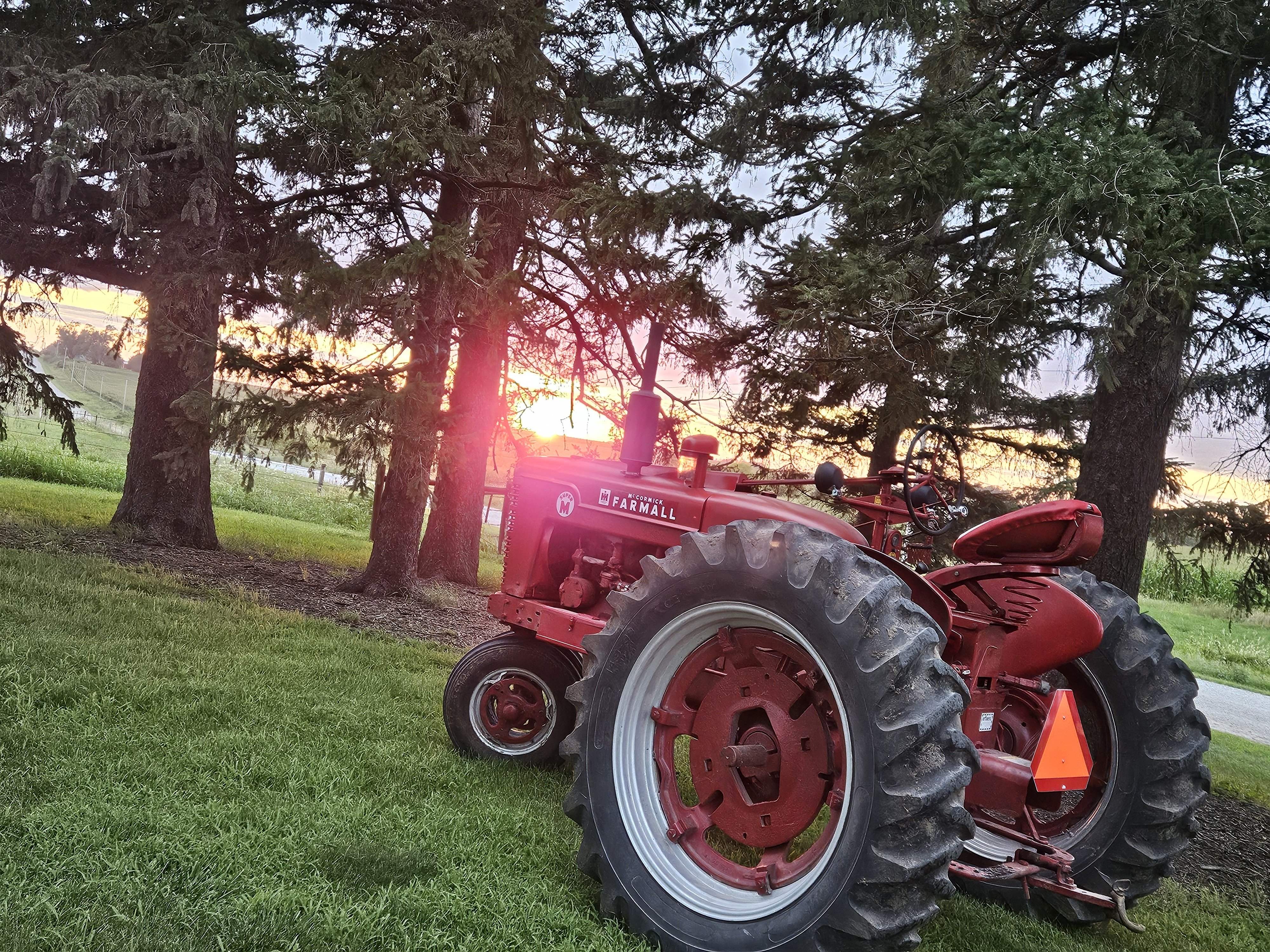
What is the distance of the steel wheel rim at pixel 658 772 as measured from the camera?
2803mm

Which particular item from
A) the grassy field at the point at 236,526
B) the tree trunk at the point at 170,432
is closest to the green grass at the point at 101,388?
the grassy field at the point at 236,526

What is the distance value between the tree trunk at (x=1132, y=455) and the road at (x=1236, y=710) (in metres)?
5.45

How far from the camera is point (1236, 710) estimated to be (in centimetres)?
1391

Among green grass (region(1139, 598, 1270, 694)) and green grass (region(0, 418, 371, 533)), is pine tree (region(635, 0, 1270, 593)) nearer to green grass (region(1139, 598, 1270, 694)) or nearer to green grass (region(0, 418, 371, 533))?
green grass (region(0, 418, 371, 533))

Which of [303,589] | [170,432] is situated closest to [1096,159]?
[303,589]

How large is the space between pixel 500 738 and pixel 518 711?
0.16 meters

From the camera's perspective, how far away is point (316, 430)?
9.55 m

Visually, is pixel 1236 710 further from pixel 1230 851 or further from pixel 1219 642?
pixel 1230 851

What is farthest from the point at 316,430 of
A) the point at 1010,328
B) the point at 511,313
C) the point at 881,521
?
the point at 881,521

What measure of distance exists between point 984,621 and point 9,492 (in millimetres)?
15244

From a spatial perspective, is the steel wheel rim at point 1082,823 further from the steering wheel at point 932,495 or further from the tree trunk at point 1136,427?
the tree trunk at point 1136,427

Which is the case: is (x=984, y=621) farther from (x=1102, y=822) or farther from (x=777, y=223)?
(x=777, y=223)

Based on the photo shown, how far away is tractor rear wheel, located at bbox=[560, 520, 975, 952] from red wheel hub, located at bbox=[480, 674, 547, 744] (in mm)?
1272

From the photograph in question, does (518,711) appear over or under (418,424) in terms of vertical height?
under
